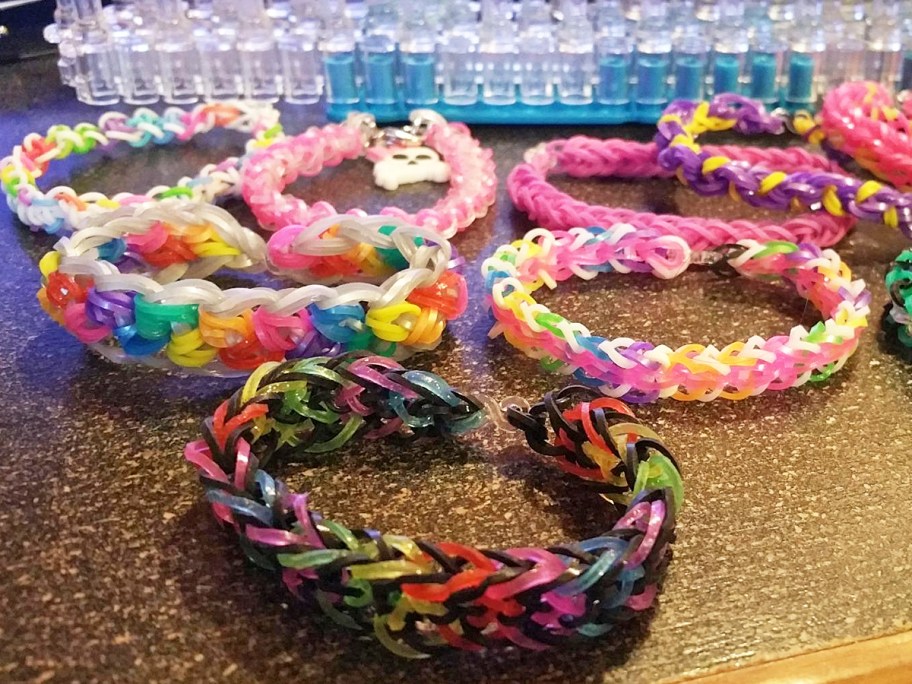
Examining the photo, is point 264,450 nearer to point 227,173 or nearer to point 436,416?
point 436,416

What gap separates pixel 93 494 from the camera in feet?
1.42

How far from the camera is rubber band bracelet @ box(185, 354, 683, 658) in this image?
1.13 feet

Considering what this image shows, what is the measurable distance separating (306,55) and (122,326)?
1.28ft

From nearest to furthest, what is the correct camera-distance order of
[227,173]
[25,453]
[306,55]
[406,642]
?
[406,642] → [25,453] → [227,173] → [306,55]

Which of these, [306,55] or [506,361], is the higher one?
[306,55]

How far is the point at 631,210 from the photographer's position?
0.66m

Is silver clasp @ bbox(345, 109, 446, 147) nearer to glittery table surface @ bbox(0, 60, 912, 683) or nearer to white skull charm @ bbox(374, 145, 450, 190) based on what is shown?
white skull charm @ bbox(374, 145, 450, 190)

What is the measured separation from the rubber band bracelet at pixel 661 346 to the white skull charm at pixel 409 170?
157 mm

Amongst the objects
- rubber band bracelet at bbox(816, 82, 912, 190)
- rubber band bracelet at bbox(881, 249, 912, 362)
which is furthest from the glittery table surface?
rubber band bracelet at bbox(816, 82, 912, 190)

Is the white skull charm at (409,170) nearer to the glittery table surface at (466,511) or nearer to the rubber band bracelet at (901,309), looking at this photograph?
the glittery table surface at (466,511)

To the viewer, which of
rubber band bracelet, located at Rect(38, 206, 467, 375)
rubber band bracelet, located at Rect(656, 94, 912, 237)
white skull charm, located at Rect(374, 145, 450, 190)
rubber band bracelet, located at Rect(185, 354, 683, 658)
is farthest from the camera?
white skull charm, located at Rect(374, 145, 450, 190)

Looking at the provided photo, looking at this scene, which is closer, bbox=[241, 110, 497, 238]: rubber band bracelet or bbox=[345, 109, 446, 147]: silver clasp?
bbox=[241, 110, 497, 238]: rubber band bracelet

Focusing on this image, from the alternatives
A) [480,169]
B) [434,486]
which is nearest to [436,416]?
[434,486]

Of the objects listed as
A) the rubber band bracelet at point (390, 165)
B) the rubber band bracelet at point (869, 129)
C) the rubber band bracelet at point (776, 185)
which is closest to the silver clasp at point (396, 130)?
the rubber band bracelet at point (390, 165)
